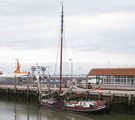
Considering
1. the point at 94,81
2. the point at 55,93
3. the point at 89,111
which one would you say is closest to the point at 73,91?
the point at 55,93

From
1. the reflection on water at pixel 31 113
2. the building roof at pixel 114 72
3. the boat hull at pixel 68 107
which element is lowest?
the reflection on water at pixel 31 113

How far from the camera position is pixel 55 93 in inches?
2436

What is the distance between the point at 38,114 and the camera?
5488 cm

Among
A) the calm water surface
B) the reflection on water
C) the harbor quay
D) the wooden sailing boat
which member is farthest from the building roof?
the reflection on water

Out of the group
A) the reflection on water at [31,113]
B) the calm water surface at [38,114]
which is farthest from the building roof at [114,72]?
the reflection on water at [31,113]

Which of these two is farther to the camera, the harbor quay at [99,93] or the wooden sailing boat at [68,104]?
the harbor quay at [99,93]

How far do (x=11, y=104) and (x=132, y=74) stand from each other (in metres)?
20.6

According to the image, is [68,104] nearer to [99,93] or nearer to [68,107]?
[68,107]

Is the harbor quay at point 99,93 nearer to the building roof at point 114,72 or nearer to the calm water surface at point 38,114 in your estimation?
the calm water surface at point 38,114

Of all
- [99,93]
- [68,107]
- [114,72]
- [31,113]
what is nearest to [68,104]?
[68,107]

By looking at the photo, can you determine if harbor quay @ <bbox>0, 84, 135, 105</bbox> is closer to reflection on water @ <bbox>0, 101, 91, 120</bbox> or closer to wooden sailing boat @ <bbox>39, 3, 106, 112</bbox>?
wooden sailing boat @ <bbox>39, 3, 106, 112</bbox>

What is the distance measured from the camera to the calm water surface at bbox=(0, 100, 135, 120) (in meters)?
48.4

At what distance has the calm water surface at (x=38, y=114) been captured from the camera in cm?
4841

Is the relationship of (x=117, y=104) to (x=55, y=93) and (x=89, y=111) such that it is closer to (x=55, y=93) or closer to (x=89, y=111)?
(x=89, y=111)
